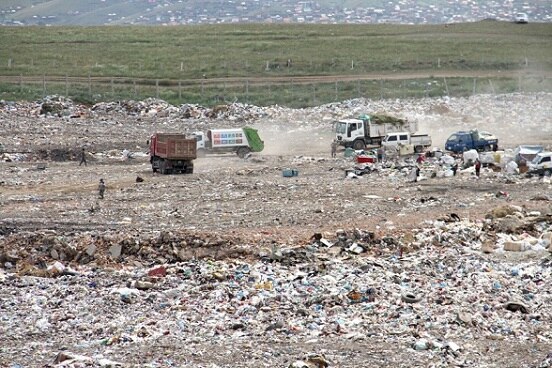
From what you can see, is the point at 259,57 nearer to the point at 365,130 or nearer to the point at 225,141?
the point at 365,130

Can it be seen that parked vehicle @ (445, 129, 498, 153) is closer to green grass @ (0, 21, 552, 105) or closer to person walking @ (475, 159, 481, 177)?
person walking @ (475, 159, 481, 177)

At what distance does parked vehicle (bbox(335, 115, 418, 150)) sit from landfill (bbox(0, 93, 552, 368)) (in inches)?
103

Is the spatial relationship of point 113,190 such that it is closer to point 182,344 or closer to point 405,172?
point 405,172

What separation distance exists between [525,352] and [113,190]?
17058 mm

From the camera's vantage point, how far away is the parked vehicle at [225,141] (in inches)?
1574

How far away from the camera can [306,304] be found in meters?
19.6

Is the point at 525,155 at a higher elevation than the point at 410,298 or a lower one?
higher

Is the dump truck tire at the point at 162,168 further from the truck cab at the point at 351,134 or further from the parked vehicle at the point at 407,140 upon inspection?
the parked vehicle at the point at 407,140

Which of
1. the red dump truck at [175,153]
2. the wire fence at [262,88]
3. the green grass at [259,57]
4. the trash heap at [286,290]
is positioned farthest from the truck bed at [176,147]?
the green grass at [259,57]

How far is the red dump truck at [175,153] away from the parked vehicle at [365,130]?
743 centimetres

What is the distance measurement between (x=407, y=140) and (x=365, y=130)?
1714 millimetres

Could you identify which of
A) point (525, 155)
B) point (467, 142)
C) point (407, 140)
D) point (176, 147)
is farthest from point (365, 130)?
point (176, 147)

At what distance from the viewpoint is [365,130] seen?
41.8m

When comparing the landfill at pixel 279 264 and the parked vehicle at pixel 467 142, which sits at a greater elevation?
the parked vehicle at pixel 467 142
